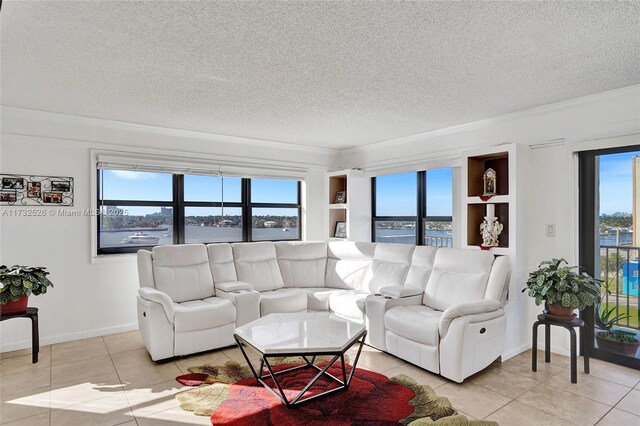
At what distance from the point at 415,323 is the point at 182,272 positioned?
257cm

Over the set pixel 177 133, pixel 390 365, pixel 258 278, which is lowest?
pixel 390 365

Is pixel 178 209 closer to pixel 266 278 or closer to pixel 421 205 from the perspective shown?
pixel 266 278

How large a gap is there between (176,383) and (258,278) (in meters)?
1.76

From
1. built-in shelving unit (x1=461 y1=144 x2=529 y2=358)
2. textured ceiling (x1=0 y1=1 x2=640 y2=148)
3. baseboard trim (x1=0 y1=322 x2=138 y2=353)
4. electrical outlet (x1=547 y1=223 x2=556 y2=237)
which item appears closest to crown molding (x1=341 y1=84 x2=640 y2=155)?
textured ceiling (x1=0 y1=1 x2=640 y2=148)

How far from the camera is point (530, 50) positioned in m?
2.47

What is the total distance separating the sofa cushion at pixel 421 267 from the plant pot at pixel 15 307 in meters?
3.77

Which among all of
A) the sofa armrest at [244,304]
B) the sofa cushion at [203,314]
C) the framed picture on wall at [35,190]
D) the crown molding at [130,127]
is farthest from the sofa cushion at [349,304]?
the framed picture on wall at [35,190]

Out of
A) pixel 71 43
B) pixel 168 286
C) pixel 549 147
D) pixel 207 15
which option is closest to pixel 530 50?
pixel 549 147

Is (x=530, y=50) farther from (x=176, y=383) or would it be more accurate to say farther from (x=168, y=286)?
(x=168, y=286)

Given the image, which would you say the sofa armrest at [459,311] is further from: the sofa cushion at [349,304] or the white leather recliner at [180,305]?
the white leather recliner at [180,305]

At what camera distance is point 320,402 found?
2701mm

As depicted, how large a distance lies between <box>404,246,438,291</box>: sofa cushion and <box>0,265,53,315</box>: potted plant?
144 inches

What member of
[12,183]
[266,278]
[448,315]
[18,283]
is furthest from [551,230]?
[12,183]

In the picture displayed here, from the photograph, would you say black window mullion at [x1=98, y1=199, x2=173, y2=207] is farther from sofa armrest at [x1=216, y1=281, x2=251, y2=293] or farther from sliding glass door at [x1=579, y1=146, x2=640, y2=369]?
sliding glass door at [x1=579, y1=146, x2=640, y2=369]
